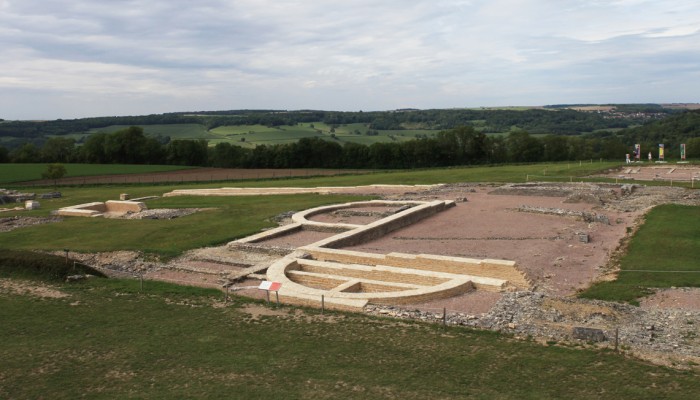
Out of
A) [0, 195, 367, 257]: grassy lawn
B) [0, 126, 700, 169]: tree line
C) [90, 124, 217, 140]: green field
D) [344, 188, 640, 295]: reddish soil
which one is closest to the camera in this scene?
[344, 188, 640, 295]: reddish soil

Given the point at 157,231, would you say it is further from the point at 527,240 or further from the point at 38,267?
the point at 527,240

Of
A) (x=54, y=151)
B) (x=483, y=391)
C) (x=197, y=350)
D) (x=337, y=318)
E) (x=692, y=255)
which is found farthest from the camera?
(x=54, y=151)

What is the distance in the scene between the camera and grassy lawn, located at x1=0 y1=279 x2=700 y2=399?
29.8ft

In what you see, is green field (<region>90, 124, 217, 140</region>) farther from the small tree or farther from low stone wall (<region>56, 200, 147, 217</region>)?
low stone wall (<region>56, 200, 147, 217</region>)

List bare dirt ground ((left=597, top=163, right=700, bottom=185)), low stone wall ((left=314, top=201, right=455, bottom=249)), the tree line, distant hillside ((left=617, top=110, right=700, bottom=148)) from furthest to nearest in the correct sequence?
distant hillside ((left=617, top=110, right=700, bottom=148)), the tree line, bare dirt ground ((left=597, top=163, right=700, bottom=185)), low stone wall ((left=314, top=201, right=455, bottom=249))

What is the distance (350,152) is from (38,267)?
63.5m

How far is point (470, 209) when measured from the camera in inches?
1192

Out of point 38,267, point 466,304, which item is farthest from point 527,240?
point 38,267

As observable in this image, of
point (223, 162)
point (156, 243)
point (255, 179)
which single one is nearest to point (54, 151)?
point (223, 162)

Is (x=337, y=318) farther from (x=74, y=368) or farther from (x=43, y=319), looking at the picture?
(x=43, y=319)

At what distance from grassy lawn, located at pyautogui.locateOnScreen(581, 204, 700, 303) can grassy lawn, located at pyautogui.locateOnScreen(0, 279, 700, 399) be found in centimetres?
511

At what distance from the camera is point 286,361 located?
34.1 ft

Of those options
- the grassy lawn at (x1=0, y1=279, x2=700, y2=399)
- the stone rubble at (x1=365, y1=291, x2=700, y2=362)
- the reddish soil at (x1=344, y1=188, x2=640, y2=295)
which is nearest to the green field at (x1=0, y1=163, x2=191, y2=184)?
the reddish soil at (x1=344, y1=188, x2=640, y2=295)

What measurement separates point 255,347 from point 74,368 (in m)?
3.48
